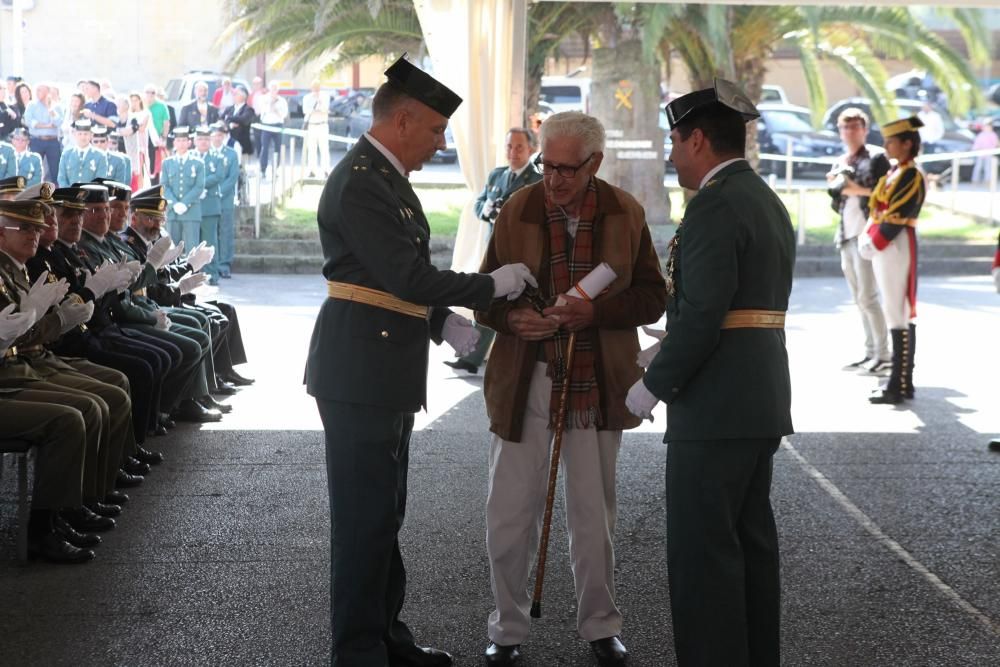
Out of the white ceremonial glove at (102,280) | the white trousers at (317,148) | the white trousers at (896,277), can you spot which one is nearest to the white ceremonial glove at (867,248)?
the white trousers at (896,277)

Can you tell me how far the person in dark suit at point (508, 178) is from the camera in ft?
30.7

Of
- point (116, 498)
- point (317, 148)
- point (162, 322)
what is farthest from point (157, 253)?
point (317, 148)

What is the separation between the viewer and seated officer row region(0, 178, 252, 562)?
5418 mm

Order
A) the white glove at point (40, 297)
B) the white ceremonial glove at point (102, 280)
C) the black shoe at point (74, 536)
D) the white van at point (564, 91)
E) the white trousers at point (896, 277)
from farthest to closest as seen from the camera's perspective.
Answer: the white van at point (564, 91)
the white trousers at point (896, 277)
the white ceremonial glove at point (102, 280)
the white glove at point (40, 297)
the black shoe at point (74, 536)

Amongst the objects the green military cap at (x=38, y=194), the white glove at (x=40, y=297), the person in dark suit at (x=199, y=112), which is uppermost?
the person in dark suit at (x=199, y=112)

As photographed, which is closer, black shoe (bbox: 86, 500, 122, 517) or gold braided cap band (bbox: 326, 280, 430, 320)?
gold braided cap band (bbox: 326, 280, 430, 320)

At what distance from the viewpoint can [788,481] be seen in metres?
6.82

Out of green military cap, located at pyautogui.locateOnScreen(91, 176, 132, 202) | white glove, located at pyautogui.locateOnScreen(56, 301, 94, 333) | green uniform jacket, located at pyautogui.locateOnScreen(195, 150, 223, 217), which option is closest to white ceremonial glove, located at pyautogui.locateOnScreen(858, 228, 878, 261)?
green military cap, located at pyautogui.locateOnScreen(91, 176, 132, 202)

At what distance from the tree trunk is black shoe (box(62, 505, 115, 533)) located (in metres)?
13.8

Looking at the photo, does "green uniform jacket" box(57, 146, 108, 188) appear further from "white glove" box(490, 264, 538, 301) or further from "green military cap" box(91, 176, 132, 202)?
"white glove" box(490, 264, 538, 301)

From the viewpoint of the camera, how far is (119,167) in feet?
53.1

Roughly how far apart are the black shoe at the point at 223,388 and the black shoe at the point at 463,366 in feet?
5.80

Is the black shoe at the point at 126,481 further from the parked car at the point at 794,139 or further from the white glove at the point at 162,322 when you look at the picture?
the parked car at the point at 794,139

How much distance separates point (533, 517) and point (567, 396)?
429mm
